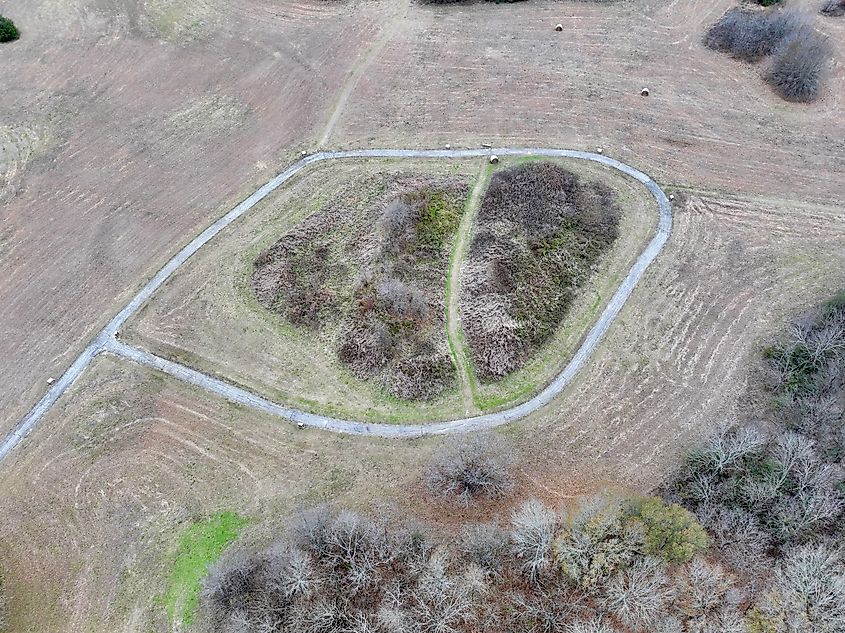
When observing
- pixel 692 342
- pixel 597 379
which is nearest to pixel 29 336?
pixel 597 379

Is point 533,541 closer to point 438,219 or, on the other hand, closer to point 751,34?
point 438,219

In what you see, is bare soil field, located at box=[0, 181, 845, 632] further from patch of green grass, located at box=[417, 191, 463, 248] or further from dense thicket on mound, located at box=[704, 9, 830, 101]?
dense thicket on mound, located at box=[704, 9, 830, 101]

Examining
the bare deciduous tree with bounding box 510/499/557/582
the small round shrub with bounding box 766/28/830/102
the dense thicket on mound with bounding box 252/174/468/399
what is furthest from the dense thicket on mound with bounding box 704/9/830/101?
the bare deciduous tree with bounding box 510/499/557/582

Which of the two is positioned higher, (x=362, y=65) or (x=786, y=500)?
(x=362, y=65)

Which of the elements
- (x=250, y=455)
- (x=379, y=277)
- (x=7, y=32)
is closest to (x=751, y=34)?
(x=379, y=277)

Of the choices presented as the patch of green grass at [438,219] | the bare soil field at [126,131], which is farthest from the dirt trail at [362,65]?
the patch of green grass at [438,219]

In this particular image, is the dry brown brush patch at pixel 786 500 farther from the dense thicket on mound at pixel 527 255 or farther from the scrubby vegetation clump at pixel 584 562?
the dense thicket on mound at pixel 527 255

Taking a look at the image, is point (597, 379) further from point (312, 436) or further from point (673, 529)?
point (312, 436)

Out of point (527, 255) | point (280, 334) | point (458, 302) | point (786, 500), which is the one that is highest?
point (527, 255)
